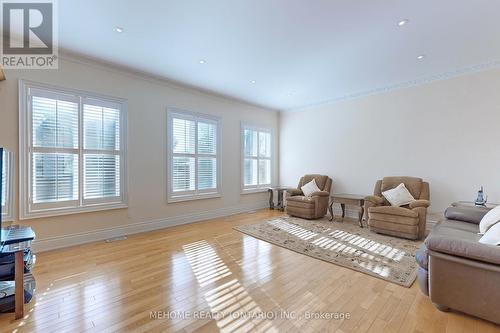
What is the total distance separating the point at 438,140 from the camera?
4215mm

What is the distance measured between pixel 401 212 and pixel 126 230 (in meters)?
4.63

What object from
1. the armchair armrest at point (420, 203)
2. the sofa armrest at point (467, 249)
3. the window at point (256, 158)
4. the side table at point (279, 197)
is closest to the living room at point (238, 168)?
the sofa armrest at point (467, 249)

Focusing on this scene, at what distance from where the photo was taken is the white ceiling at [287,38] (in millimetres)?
2352

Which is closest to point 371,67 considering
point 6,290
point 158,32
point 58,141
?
point 158,32

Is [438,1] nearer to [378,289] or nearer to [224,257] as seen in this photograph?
[378,289]

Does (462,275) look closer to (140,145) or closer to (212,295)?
(212,295)

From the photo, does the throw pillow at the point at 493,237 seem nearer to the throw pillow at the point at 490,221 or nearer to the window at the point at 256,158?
the throw pillow at the point at 490,221

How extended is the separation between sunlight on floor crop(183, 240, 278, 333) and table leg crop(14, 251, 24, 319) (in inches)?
56.9

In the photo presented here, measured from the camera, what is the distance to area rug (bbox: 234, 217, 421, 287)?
2.69 metres

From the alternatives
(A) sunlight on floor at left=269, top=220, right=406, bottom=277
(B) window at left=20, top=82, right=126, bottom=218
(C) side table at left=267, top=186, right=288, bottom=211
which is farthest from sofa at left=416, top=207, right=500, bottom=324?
A: (B) window at left=20, top=82, right=126, bottom=218

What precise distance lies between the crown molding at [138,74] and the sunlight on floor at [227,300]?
3.23 metres

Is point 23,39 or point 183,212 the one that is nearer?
point 23,39

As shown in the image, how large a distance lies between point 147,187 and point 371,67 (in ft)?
14.5

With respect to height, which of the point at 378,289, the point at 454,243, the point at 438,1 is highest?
the point at 438,1
